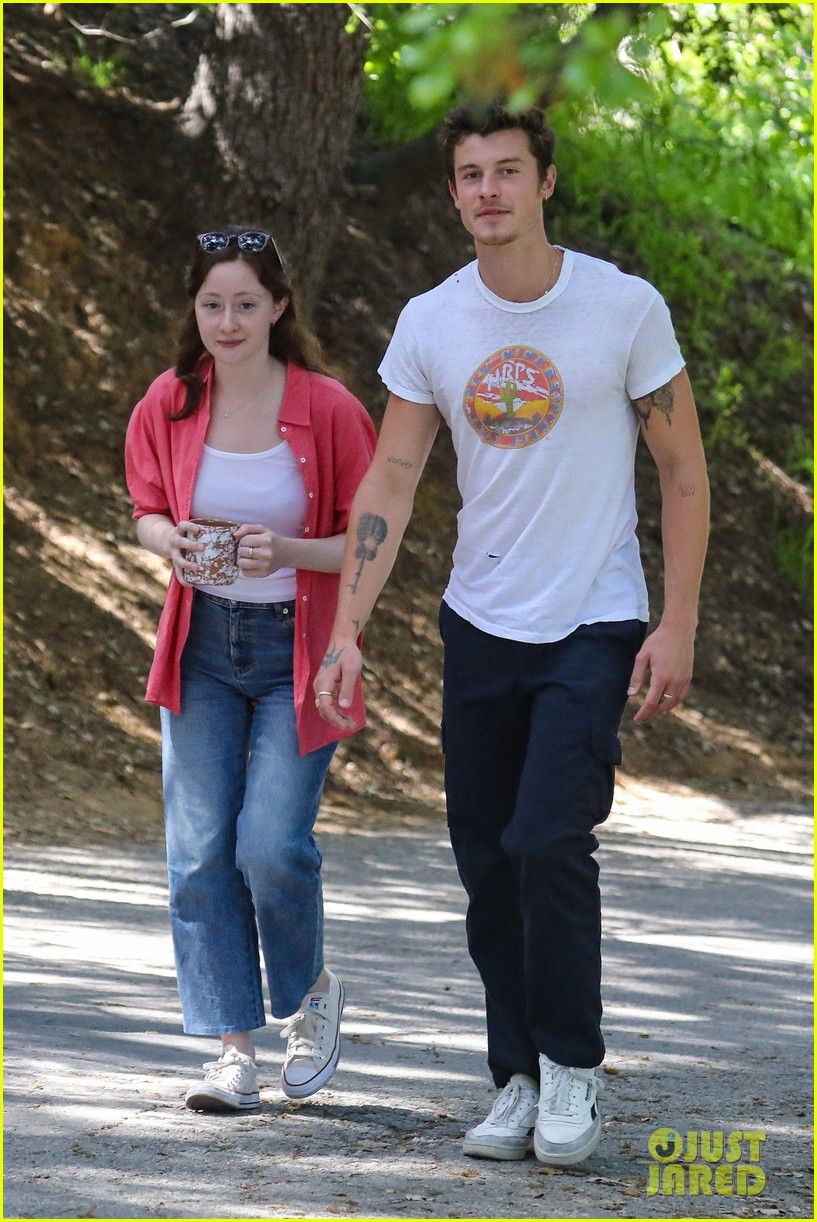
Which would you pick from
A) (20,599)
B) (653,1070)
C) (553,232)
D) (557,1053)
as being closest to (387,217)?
(553,232)

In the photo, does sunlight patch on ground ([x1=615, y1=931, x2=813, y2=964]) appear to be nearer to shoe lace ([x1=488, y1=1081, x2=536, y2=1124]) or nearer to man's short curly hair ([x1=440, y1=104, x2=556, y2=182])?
shoe lace ([x1=488, y1=1081, x2=536, y2=1124])

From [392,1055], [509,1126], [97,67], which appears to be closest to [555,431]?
[509,1126]

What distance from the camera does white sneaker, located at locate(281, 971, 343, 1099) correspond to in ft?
13.0

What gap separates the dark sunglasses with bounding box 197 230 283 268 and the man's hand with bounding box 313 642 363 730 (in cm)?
106

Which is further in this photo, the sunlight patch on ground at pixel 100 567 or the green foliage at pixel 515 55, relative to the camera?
the sunlight patch on ground at pixel 100 567

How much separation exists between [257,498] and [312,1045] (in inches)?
53.7

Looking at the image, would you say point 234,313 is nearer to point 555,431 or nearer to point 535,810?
point 555,431

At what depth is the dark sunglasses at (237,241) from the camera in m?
4.05

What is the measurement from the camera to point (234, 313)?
13.1ft

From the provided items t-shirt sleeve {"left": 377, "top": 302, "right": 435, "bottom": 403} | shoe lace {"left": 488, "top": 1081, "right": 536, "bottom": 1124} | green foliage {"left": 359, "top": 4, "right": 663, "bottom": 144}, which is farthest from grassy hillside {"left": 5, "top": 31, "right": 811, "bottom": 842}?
green foliage {"left": 359, "top": 4, "right": 663, "bottom": 144}

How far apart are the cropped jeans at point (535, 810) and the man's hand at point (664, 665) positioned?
0.06m

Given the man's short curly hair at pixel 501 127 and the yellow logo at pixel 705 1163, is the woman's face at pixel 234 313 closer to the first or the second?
the man's short curly hair at pixel 501 127

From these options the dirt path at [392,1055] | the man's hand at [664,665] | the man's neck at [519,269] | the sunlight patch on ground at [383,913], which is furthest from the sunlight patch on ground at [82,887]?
the man's neck at [519,269]

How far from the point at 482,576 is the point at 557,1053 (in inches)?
42.0
